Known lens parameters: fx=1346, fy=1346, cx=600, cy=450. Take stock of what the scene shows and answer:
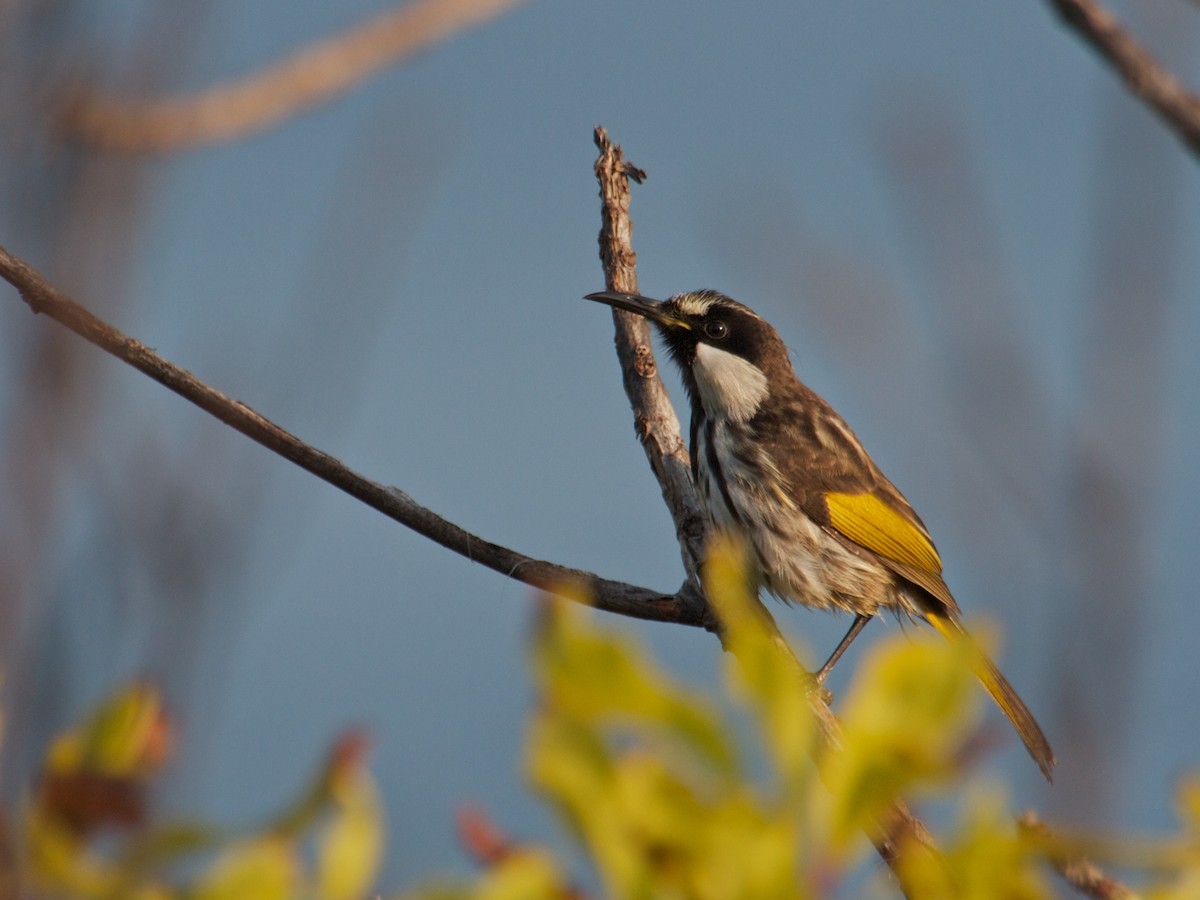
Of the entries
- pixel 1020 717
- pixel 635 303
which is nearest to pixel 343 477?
pixel 635 303

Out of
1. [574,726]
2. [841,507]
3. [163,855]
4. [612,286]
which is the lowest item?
[163,855]

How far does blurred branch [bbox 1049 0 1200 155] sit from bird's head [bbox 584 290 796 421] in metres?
4.39

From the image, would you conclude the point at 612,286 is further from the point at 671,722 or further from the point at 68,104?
the point at 671,722

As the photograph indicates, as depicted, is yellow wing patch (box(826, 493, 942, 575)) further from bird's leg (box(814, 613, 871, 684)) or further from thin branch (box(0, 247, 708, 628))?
thin branch (box(0, 247, 708, 628))

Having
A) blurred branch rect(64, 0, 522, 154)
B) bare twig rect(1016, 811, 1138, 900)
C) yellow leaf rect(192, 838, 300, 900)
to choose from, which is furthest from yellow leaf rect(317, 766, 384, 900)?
blurred branch rect(64, 0, 522, 154)

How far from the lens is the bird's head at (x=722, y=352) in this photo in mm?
6473

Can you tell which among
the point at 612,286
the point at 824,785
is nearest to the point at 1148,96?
the point at 824,785

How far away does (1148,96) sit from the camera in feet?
5.98

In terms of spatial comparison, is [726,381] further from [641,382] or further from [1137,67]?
[1137,67]

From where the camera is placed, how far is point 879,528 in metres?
6.22

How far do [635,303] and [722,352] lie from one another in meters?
0.93

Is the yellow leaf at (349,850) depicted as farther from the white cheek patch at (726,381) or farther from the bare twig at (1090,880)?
the white cheek patch at (726,381)

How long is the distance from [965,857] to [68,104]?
433 cm

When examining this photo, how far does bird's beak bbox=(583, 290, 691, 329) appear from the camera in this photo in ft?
Result: 19.0
